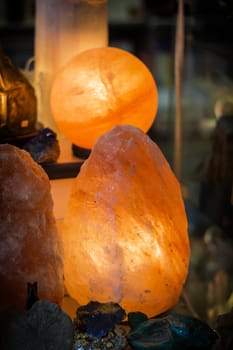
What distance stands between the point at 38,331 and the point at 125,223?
202mm

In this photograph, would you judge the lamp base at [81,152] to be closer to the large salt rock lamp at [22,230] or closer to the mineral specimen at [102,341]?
the large salt rock lamp at [22,230]

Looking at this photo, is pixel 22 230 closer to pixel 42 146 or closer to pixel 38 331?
pixel 38 331

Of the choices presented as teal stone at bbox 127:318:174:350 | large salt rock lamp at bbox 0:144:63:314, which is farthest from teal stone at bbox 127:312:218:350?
large salt rock lamp at bbox 0:144:63:314

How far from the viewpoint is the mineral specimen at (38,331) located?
71 cm

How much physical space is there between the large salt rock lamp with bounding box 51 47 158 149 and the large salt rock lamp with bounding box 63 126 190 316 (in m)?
0.15

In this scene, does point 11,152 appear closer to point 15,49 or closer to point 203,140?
point 203,140

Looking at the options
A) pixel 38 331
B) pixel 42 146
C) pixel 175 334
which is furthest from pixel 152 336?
pixel 42 146

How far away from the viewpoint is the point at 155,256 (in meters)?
0.84

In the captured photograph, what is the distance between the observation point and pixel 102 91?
3.20 feet

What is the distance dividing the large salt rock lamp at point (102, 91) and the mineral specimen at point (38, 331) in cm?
38

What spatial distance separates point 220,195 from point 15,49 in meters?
1.45

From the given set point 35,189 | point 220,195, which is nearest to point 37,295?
point 35,189

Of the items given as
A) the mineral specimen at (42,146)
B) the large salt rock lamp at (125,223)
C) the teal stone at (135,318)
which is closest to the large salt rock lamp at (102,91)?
the mineral specimen at (42,146)

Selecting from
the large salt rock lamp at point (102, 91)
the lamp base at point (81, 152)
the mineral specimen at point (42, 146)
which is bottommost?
the lamp base at point (81, 152)
